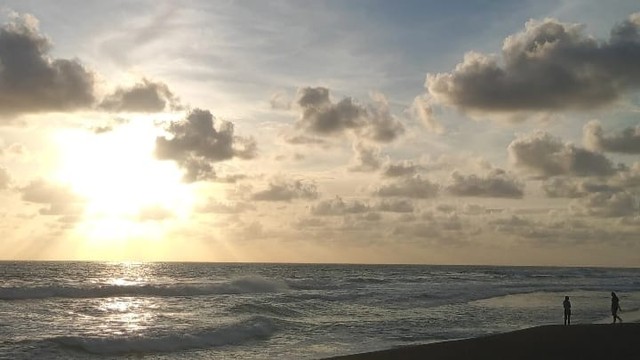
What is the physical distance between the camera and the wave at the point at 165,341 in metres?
26.8

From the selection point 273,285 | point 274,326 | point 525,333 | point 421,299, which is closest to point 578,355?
point 525,333

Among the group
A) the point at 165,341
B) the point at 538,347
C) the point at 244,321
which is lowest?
the point at 165,341

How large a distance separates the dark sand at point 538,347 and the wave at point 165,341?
8994 mm

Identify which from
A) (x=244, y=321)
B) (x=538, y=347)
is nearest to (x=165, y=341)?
(x=244, y=321)

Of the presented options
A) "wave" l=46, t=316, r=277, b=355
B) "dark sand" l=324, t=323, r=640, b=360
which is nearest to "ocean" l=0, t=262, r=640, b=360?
"wave" l=46, t=316, r=277, b=355

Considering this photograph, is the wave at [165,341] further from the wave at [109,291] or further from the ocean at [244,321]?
the wave at [109,291]

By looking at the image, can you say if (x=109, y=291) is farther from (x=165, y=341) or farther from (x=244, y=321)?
(x=165, y=341)

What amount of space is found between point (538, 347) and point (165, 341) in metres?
15.7

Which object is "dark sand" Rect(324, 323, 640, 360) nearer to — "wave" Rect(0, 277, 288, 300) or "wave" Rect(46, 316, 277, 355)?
"wave" Rect(46, 316, 277, 355)

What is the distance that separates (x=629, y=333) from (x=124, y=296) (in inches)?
1671

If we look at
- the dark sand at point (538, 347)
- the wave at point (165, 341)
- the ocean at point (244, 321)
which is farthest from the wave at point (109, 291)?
the dark sand at point (538, 347)

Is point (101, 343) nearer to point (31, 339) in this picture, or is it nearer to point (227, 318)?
point (31, 339)

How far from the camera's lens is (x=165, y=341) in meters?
28.6

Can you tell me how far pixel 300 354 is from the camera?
83.2 ft
